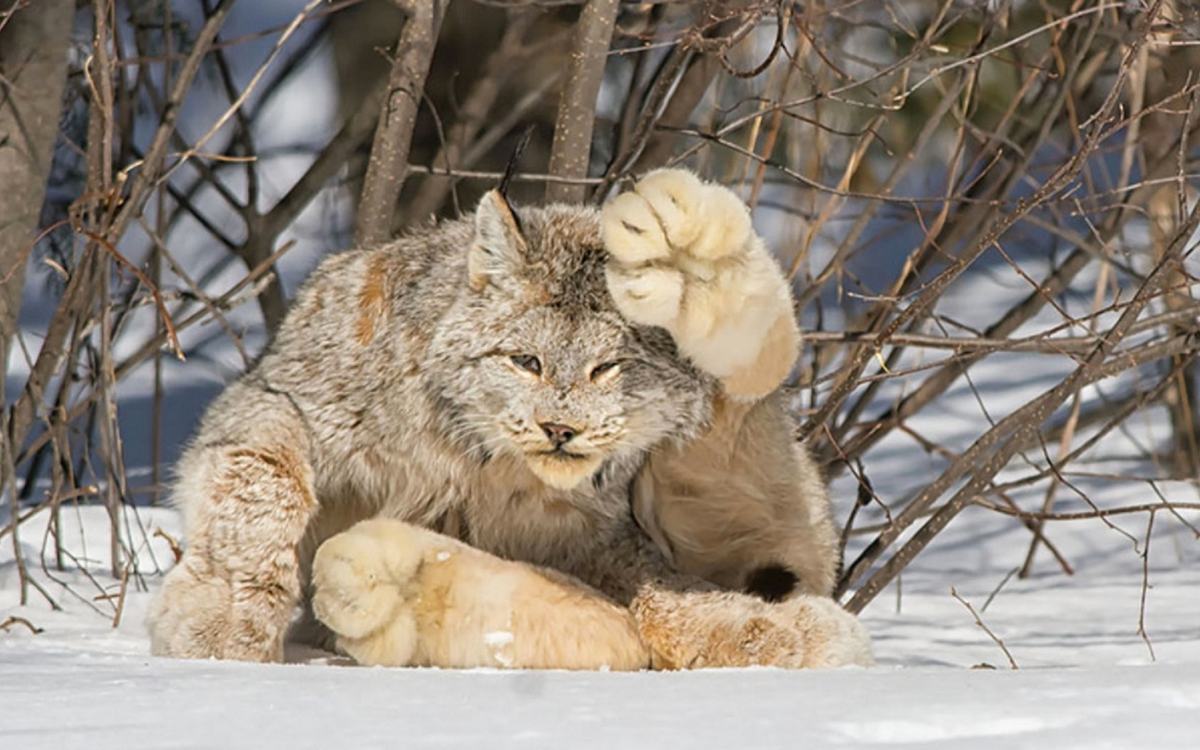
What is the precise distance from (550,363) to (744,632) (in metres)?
0.52

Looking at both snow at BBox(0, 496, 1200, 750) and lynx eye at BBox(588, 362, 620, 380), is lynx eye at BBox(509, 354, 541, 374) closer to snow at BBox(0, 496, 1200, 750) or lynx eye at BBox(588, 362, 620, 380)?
lynx eye at BBox(588, 362, 620, 380)

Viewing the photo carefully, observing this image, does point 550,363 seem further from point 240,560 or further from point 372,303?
point 240,560

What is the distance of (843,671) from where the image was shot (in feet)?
8.15

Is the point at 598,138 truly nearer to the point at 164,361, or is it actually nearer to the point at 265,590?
the point at 164,361

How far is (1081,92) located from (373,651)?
11.2ft

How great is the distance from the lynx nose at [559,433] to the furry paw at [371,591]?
0.27 m

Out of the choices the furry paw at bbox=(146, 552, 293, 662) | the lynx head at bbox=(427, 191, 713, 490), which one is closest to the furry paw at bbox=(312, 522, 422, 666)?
the furry paw at bbox=(146, 552, 293, 662)

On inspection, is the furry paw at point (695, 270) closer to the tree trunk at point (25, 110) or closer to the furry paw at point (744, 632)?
the furry paw at point (744, 632)

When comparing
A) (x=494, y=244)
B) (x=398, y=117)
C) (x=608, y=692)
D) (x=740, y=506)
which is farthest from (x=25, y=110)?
(x=608, y=692)

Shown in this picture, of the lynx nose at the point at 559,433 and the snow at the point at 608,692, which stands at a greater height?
the lynx nose at the point at 559,433

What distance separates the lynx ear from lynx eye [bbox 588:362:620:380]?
226 mm

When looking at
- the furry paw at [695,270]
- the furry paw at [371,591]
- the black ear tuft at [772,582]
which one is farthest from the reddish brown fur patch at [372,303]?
the black ear tuft at [772,582]

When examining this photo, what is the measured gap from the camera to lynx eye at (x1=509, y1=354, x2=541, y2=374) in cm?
278

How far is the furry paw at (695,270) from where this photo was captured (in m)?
2.56
